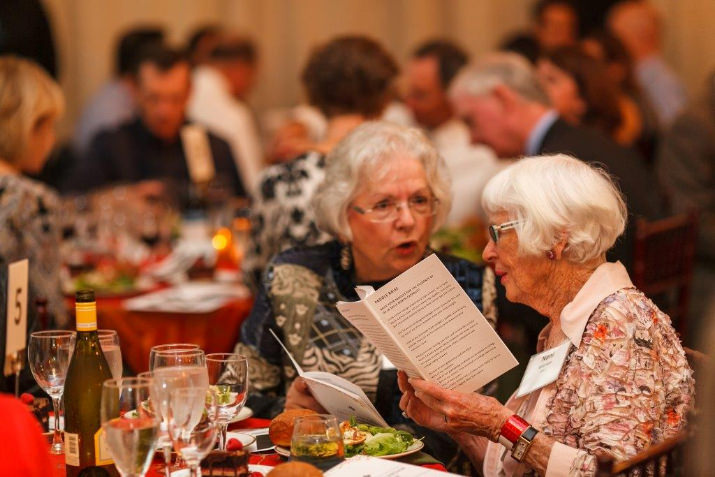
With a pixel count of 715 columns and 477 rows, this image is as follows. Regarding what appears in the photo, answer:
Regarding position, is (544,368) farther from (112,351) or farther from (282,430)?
(112,351)

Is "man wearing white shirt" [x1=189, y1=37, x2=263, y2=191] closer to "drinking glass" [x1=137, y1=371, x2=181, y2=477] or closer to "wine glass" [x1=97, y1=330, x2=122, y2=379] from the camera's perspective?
"wine glass" [x1=97, y1=330, x2=122, y2=379]

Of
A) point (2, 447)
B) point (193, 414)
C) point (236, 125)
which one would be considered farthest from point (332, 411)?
point (236, 125)

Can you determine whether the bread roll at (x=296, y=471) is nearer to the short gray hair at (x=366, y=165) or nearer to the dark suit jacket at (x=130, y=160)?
the short gray hair at (x=366, y=165)

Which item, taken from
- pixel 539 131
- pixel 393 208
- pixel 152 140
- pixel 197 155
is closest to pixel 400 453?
pixel 393 208

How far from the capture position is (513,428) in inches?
86.8

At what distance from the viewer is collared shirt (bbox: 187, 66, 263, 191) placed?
7.93 m

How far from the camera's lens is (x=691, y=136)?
654 centimetres

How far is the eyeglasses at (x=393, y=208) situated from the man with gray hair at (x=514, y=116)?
1.94 metres

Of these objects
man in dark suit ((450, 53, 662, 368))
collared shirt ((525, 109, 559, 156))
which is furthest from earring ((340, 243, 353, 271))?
collared shirt ((525, 109, 559, 156))

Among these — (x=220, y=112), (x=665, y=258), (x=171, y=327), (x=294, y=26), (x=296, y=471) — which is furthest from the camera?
(x=294, y=26)

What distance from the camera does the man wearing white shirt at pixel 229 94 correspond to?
7.94 meters

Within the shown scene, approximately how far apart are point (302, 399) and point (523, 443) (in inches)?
25.9

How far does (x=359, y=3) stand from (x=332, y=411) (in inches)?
296

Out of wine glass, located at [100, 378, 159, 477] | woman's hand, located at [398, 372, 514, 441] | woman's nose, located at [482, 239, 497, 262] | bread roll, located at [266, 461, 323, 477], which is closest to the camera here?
wine glass, located at [100, 378, 159, 477]
